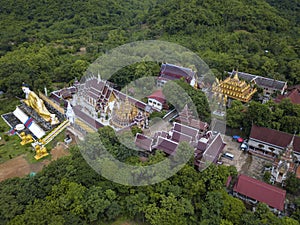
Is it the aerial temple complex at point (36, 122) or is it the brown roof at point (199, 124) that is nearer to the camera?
the brown roof at point (199, 124)

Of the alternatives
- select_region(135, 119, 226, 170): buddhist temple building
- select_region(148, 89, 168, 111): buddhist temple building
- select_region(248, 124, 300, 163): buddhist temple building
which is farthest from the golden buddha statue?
select_region(248, 124, 300, 163): buddhist temple building

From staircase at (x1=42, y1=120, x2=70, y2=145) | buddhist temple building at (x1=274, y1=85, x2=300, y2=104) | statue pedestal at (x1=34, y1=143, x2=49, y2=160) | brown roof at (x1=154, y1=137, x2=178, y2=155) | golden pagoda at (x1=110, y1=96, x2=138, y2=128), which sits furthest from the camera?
buddhist temple building at (x1=274, y1=85, x2=300, y2=104)

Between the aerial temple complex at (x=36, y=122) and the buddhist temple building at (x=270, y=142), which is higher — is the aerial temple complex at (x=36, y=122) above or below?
below

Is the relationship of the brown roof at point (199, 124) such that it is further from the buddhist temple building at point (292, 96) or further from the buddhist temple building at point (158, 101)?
the buddhist temple building at point (292, 96)

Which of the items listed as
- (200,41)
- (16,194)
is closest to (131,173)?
(16,194)

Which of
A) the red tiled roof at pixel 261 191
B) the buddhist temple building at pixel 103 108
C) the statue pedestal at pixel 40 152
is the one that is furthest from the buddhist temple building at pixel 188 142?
the statue pedestal at pixel 40 152

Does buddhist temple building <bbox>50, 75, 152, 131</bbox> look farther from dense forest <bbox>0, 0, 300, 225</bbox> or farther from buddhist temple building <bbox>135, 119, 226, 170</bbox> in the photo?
dense forest <bbox>0, 0, 300, 225</bbox>
